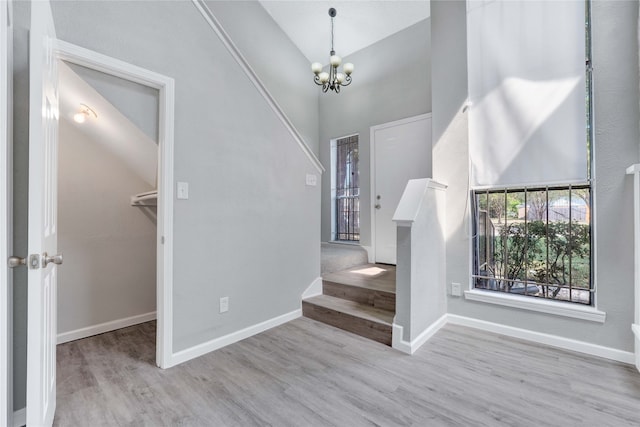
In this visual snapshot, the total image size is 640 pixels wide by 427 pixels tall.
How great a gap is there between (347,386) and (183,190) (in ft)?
5.66

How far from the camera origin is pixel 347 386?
1.85m

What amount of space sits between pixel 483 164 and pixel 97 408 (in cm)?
327

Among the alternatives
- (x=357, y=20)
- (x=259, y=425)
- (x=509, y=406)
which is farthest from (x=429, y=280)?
(x=357, y=20)

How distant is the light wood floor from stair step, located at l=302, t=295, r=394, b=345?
12cm

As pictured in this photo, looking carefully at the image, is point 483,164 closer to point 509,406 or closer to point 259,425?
point 509,406

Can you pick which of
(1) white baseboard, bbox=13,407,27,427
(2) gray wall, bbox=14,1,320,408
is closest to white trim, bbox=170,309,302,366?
(2) gray wall, bbox=14,1,320,408

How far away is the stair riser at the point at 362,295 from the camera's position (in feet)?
9.07

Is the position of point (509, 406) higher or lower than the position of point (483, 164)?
lower

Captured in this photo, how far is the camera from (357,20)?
13.6 ft

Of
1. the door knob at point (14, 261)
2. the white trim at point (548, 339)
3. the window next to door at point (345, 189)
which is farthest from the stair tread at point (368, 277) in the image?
the door knob at point (14, 261)

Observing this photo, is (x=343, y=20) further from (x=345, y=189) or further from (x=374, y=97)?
(x=345, y=189)

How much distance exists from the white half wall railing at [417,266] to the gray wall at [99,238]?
248 centimetres

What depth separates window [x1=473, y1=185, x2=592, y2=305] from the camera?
2.37 m

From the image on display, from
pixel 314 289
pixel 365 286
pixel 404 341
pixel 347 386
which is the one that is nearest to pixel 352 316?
pixel 365 286
